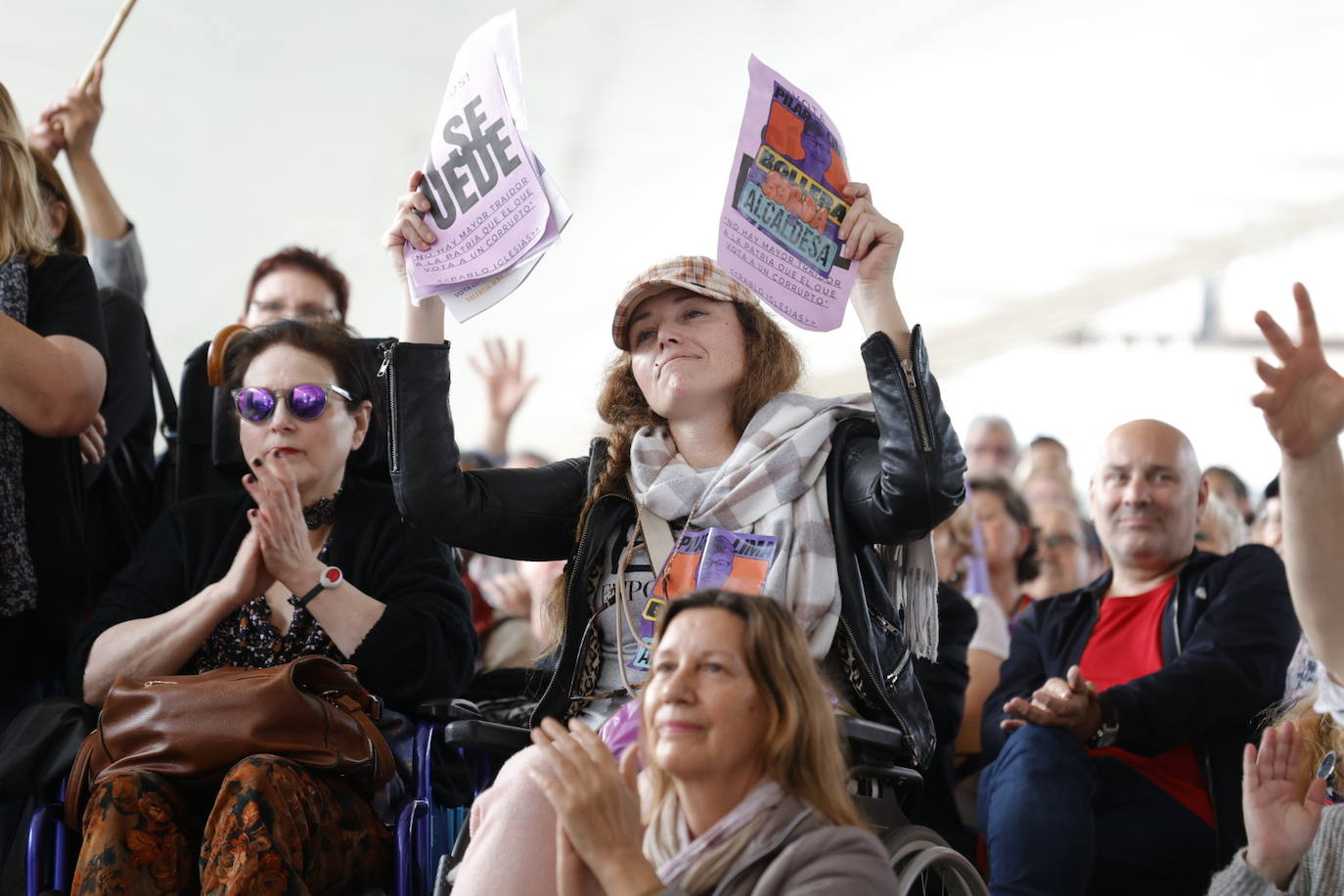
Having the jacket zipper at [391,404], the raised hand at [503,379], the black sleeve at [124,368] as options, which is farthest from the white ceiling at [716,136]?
the jacket zipper at [391,404]

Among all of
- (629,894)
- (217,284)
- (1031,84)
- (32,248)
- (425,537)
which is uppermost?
(1031,84)

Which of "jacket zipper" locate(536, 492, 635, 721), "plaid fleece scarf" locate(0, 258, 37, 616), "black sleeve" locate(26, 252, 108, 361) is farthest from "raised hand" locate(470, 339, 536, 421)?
"jacket zipper" locate(536, 492, 635, 721)

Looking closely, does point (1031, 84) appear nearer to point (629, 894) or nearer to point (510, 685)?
point (510, 685)

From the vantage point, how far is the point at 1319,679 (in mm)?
2424

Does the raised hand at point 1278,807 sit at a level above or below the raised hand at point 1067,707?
below

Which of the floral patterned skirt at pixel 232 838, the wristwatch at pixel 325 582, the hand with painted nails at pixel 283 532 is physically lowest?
the floral patterned skirt at pixel 232 838

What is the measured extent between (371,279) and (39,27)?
5.99ft

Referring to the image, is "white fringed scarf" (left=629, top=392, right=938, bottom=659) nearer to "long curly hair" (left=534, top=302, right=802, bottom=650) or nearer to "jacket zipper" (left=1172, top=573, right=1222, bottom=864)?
"long curly hair" (left=534, top=302, right=802, bottom=650)

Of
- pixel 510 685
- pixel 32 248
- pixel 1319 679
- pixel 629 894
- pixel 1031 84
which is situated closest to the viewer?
pixel 629 894

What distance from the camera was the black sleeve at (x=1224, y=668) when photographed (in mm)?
3006

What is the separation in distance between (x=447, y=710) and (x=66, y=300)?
1.16m

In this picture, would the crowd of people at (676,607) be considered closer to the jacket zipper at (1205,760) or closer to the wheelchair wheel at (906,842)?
the jacket zipper at (1205,760)

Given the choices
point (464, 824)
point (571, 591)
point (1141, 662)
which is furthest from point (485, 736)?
point (1141, 662)

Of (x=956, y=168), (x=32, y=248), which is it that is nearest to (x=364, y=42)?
(x=956, y=168)
